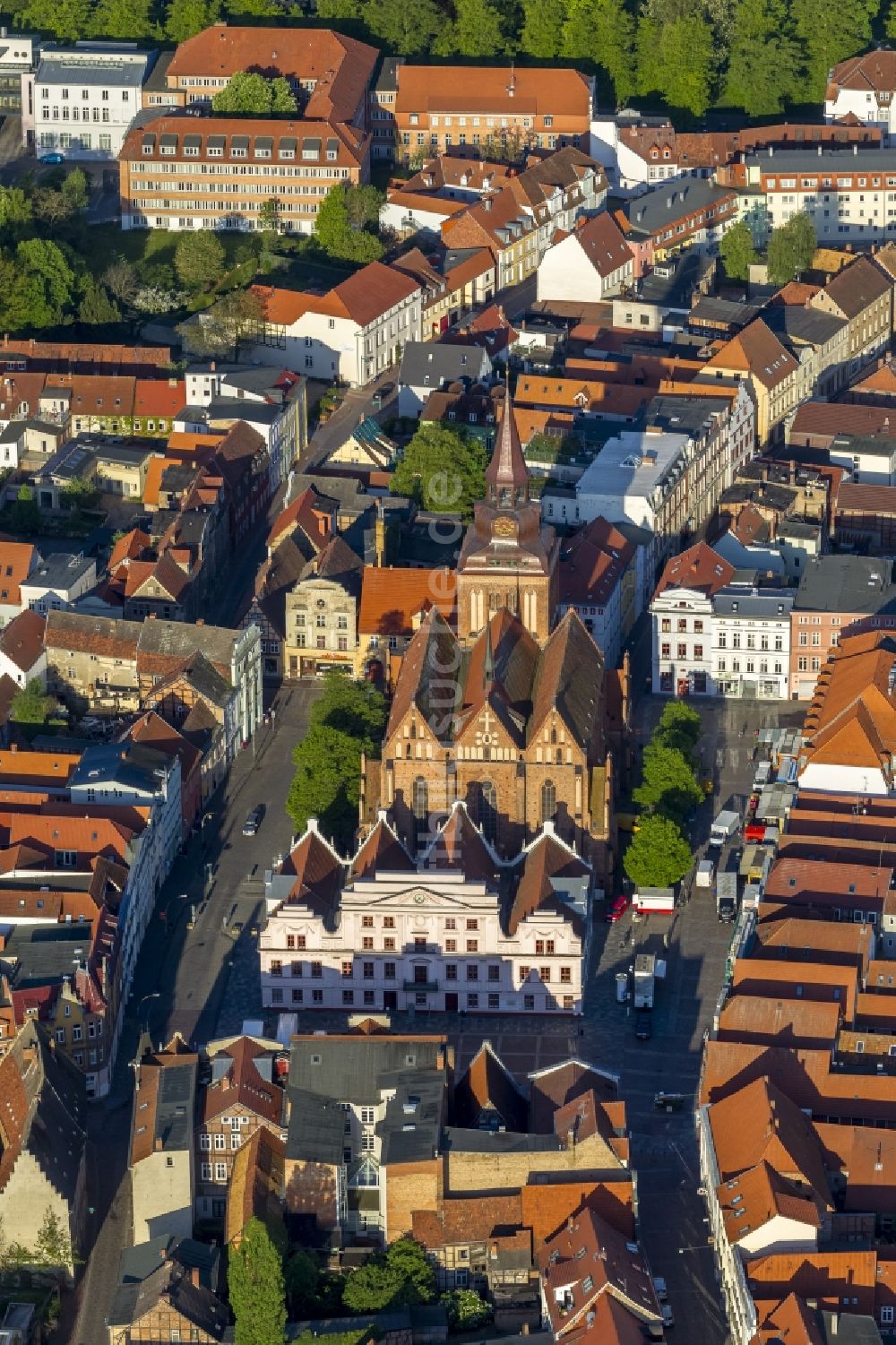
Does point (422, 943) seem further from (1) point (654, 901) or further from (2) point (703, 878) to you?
(2) point (703, 878)

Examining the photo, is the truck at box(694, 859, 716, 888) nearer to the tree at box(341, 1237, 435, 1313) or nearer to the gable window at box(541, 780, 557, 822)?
the gable window at box(541, 780, 557, 822)

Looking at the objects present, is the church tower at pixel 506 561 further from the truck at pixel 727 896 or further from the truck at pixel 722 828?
the truck at pixel 727 896

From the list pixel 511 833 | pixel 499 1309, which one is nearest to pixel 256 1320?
pixel 499 1309

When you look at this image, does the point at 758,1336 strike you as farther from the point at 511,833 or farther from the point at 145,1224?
the point at 511,833

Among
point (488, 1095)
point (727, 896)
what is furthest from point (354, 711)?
point (488, 1095)

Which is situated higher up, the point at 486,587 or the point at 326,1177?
the point at 486,587

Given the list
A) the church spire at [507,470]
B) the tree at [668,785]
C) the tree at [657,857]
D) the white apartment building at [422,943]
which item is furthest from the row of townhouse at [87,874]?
the tree at [657,857]
